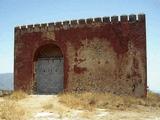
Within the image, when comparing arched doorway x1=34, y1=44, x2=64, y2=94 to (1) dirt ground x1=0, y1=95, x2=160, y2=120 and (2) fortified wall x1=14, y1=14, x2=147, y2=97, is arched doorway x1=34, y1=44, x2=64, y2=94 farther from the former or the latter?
(1) dirt ground x1=0, y1=95, x2=160, y2=120

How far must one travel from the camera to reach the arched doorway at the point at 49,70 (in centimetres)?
2236

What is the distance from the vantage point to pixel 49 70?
74.5ft

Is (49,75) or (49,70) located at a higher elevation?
(49,70)

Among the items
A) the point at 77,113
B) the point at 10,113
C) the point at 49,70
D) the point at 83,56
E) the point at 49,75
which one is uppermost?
the point at 83,56

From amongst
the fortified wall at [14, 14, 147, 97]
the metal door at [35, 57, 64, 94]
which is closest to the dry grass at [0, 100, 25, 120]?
the fortified wall at [14, 14, 147, 97]

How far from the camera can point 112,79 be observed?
20328 mm

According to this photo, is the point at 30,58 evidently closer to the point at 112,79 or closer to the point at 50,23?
the point at 50,23

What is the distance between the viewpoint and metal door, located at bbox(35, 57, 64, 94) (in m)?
22.3

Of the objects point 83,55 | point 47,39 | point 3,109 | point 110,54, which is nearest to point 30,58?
point 47,39

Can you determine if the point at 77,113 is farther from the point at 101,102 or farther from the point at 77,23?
the point at 77,23

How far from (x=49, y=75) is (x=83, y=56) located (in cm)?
295

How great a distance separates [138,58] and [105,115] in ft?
23.9

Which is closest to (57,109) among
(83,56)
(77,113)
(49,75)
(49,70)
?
(77,113)

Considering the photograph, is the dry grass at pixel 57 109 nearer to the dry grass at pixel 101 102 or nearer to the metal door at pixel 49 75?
the dry grass at pixel 101 102
